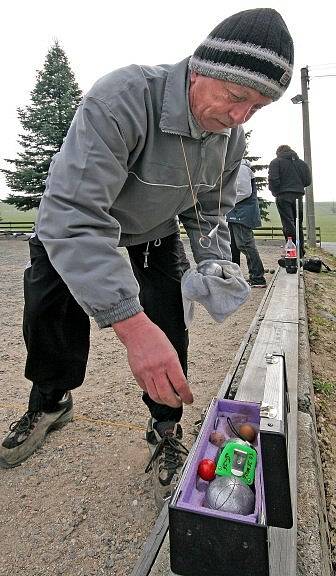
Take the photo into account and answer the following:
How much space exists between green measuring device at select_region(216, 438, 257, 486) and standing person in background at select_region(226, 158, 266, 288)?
503 cm

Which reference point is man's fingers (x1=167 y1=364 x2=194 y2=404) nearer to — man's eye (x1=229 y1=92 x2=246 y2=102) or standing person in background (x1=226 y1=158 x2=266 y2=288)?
man's eye (x1=229 y1=92 x2=246 y2=102)

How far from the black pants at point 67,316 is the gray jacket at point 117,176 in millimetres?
304

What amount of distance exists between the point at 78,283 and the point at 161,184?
61cm

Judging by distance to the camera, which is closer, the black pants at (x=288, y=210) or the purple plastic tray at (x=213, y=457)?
the purple plastic tray at (x=213, y=457)

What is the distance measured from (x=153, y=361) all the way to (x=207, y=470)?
0.32 metres

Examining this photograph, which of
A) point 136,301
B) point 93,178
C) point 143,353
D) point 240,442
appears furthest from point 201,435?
point 93,178

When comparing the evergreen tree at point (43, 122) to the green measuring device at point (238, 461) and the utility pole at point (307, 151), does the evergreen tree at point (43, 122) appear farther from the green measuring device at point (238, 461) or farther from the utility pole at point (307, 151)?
the green measuring device at point (238, 461)

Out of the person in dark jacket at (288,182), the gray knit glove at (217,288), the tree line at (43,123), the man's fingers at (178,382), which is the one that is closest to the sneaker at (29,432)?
the gray knit glove at (217,288)

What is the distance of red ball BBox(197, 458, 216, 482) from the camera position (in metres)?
1.12

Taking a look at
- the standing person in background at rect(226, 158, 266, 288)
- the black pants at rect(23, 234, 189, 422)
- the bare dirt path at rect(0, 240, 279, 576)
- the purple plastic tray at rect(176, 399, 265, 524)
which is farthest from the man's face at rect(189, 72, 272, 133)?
the standing person in background at rect(226, 158, 266, 288)

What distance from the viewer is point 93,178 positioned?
1280 mm

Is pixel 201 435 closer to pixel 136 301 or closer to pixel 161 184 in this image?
pixel 136 301

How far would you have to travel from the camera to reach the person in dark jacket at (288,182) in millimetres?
6684

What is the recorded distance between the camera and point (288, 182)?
672 centimetres
